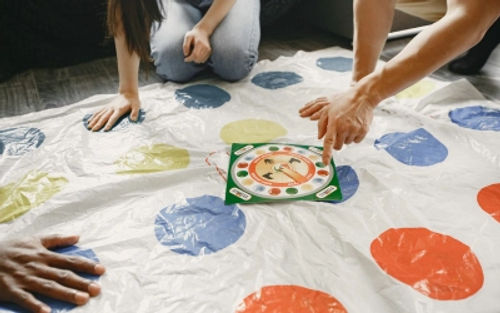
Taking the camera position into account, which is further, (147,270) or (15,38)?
(15,38)

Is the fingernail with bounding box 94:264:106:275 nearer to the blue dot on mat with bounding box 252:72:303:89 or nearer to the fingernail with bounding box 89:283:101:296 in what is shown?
the fingernail with bounding box 89:283:101:296

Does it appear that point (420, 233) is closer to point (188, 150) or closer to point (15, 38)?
point (188, 150)

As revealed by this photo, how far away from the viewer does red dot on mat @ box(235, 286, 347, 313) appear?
46 centimetres

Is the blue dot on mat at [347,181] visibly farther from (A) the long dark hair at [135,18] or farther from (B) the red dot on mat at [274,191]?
(A) the long dark hair at [135,18]

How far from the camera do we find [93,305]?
1.56 feet

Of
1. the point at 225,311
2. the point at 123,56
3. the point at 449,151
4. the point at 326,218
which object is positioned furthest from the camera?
the point at 123,56

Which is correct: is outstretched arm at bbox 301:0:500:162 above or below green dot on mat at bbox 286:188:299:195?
above

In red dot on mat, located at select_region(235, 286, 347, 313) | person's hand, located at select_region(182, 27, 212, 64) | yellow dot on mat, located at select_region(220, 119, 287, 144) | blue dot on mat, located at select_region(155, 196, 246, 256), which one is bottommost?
red dot on mat, located at select_region(235, 286, 347, 313)

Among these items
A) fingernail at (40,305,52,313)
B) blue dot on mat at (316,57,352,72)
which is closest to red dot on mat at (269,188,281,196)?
fingernail at (40,305,52,313)

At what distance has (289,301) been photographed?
18.4 inches

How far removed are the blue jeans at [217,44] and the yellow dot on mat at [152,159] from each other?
0.35 m

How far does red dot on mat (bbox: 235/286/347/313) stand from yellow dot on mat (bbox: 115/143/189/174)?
0.32 meters

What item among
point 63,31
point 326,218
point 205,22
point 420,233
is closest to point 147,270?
point 326,218

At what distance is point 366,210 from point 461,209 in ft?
0.48
